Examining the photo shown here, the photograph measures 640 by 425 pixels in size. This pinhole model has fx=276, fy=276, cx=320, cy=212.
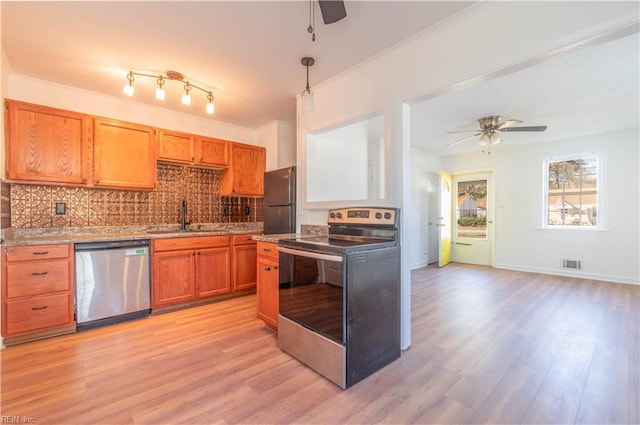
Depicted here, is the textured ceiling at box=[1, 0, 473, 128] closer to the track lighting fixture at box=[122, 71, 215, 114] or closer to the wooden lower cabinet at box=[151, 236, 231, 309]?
the track lighting fixture at box=[122, 71, 215, 114]

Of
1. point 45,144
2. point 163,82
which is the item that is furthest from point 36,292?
point 163,82

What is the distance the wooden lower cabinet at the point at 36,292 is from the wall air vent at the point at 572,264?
7.12m

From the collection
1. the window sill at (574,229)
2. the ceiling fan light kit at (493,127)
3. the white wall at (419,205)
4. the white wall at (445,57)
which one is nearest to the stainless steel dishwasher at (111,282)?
the white wall at (445,57)

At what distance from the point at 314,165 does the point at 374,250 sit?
151cm

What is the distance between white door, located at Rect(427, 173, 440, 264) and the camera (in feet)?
19.4

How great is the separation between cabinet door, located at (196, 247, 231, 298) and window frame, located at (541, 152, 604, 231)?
570 centimetres

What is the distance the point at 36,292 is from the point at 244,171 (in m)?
2.55

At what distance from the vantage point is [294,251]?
7.09 feet

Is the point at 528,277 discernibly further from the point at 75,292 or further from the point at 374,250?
the point at 75,292

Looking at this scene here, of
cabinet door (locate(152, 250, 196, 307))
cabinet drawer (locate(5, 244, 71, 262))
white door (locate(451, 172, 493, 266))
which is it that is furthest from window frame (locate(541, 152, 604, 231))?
cabinet drawer (locate(5, 244, 71, 262))

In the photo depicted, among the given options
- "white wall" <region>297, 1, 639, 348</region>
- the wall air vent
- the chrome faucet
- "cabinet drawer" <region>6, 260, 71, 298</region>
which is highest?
"white wall" <region>297, 1, 639, 348</region>

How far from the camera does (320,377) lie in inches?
74.7

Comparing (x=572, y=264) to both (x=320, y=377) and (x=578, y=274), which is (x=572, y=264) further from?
(x=320, y=377)

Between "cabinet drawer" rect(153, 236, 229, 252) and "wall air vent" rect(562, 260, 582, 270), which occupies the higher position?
"cabinet drawer" rect(153, 236, 229, 252)
